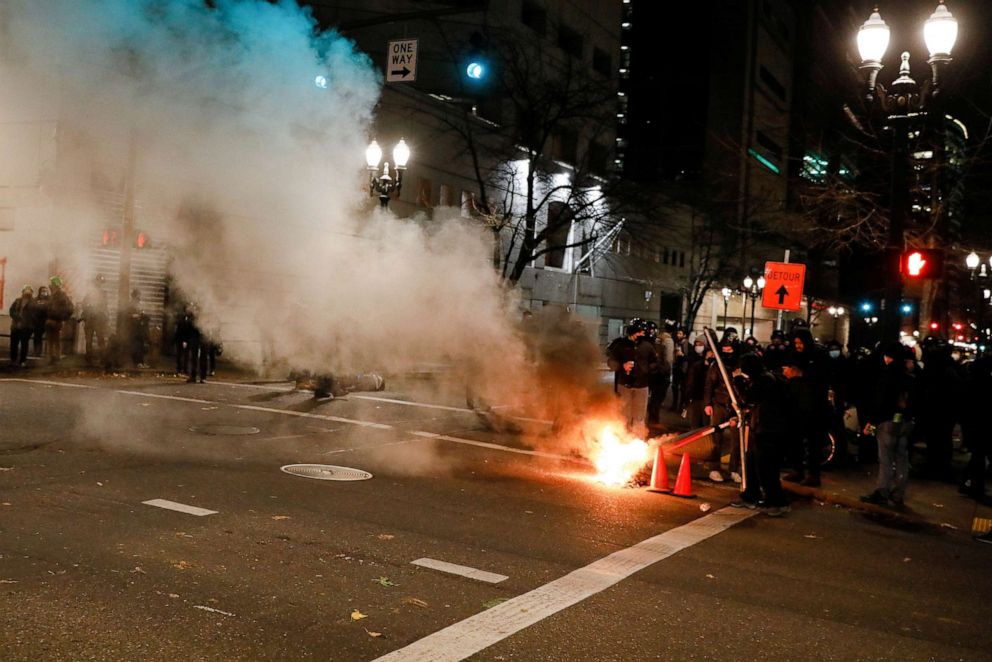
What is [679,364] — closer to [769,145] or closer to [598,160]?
[598,160]

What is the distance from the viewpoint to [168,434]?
407 inches

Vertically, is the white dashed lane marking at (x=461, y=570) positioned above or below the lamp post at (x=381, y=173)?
below

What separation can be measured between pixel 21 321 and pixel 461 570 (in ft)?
46.3

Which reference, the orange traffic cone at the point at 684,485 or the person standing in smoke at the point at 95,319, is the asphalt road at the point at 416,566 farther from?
the person standing in smoke at the point at 95,319

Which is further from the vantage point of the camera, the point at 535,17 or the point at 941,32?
the point at 535,17

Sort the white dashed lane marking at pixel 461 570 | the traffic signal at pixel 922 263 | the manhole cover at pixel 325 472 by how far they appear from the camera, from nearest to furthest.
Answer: the white dashed lane marking at pixel 461 570 → the manhole cover at pixel 325 472 → the traffic signal at pixel 922 263

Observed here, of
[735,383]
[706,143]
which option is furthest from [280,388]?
[706,143]

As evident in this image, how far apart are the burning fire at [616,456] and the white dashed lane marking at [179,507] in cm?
449

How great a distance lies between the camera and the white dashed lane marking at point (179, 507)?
6.58 m

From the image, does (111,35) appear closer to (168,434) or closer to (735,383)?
(168,434)

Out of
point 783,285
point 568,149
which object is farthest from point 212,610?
point 568,149

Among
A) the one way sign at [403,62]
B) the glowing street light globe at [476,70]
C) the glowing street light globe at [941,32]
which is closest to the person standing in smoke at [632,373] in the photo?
the glowing street light globe at [941,32]

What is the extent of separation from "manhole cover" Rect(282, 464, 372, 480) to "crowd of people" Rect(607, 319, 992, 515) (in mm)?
4018

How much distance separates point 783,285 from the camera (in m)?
14.8
